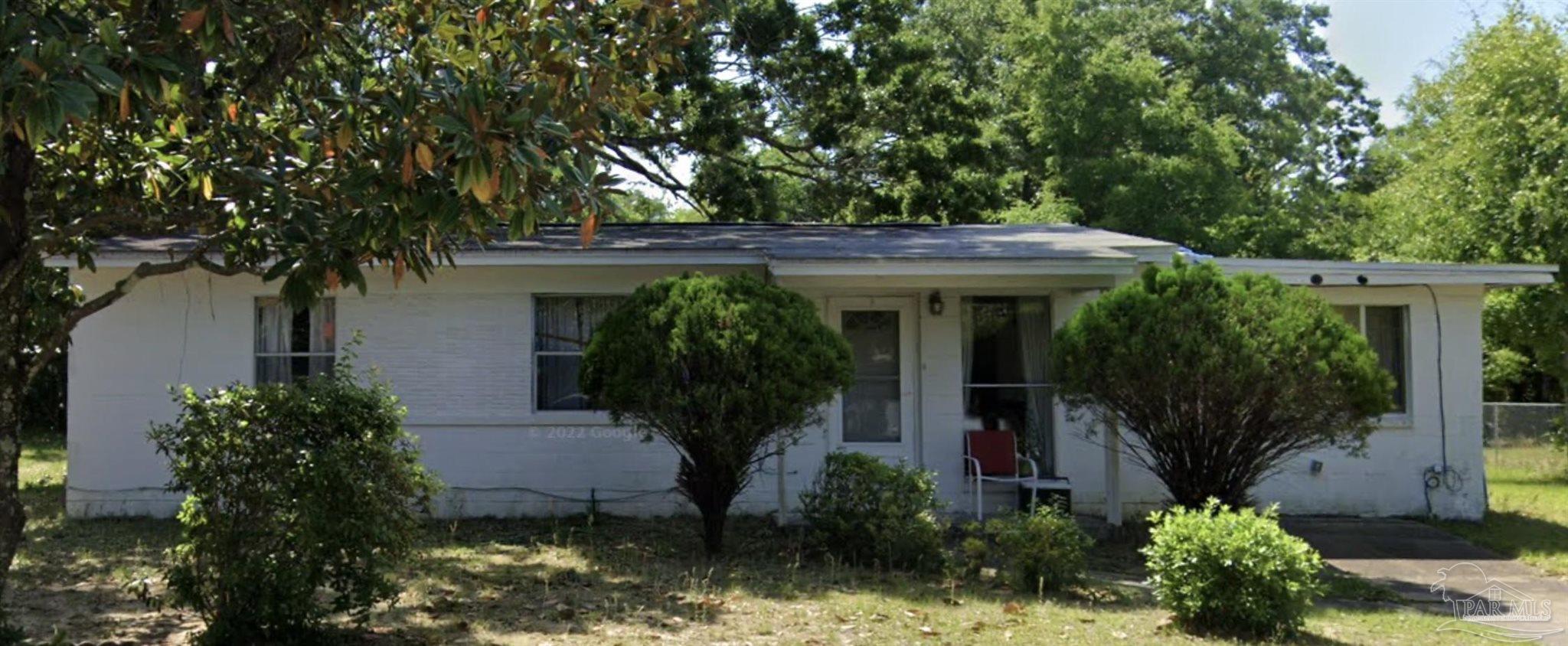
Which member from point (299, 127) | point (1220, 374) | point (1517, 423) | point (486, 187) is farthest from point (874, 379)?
point (1517, 423)

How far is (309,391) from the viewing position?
7.30 m

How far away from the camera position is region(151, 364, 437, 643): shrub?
22.7 feet

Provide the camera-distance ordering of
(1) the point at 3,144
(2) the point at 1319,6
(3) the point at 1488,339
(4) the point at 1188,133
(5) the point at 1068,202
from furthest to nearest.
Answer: (2) the point at 1319,6, (4) the point at 1188,133, (5) the point at 1068,202, (3) the point at 1488,339, (1) the point at 3,144

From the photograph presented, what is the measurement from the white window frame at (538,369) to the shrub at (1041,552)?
4.57 meters

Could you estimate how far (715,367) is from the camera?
378 inches

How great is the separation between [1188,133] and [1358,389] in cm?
1833

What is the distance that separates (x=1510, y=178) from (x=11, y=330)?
65.1 ft

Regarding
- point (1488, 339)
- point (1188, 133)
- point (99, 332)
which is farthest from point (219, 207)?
point (1188, 133)

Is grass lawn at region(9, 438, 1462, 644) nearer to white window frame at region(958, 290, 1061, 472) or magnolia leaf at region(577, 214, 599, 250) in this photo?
white window frame at region(958, 290, 1061, 472)

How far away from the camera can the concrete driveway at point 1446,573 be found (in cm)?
881

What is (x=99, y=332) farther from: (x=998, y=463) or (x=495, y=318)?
(x=998, y=463)

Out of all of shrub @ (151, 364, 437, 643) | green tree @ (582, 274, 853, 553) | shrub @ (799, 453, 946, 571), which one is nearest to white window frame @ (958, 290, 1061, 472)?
shrub @ (799, 453, 946, 571)

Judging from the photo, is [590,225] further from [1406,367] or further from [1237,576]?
[1406,367]

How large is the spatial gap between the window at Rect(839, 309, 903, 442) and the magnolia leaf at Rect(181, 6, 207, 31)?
24.9 feet
